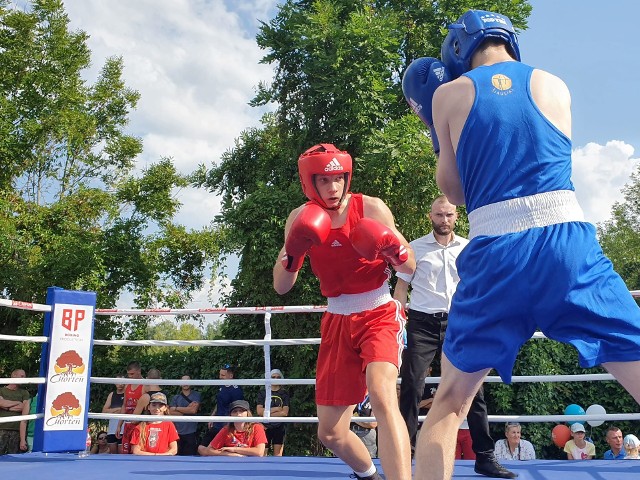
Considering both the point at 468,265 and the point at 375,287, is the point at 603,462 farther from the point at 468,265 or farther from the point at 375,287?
the point at 468,265

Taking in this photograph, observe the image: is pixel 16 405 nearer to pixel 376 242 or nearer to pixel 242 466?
pixel 242 466

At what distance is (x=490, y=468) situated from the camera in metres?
3.02

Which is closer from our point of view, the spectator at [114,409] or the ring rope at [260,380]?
the ring rope at [260,380]

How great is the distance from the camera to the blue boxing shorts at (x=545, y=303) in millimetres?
1404

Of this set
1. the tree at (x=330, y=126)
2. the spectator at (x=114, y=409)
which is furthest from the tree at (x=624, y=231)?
the spectator at (x=114, y=409)

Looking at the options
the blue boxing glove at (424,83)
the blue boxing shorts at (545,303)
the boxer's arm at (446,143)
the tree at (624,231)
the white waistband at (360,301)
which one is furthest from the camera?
the tree at (624,231)

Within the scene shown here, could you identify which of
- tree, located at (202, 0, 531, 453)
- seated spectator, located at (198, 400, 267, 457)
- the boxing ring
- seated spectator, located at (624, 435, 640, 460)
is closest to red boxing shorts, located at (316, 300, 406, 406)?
the boxing ring

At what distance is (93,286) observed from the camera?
1238cm

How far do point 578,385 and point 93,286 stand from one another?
895cm

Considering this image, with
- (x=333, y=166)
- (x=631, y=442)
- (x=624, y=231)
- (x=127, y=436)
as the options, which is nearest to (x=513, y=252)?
(x=333, y=166)

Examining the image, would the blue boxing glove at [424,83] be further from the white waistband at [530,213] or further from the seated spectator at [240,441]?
the seated spectator at [240,441]

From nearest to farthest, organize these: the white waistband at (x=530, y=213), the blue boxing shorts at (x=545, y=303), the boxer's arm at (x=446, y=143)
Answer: the blue boxing shorts at (x=545, y=303) → the white waistband at (x=530, y=213) → the boxer's arm at (x=446, y=143)

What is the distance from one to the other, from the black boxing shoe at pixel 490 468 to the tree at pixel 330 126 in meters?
6.61

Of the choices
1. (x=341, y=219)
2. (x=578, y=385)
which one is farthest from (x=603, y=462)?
(x=578, y=385)
